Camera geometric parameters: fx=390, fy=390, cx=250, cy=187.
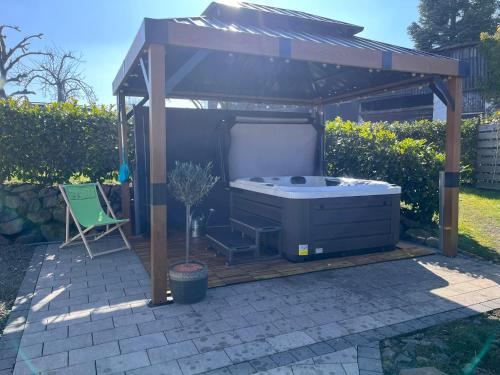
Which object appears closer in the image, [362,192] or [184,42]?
[184,42]

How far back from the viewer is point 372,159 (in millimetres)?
5789

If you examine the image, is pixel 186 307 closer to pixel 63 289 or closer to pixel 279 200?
pixel 63 289

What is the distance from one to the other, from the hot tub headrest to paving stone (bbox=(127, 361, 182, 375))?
3.94 meters

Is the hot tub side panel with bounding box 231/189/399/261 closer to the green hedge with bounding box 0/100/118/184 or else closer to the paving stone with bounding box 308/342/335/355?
the paving stone with bounding box 308/342/335/355

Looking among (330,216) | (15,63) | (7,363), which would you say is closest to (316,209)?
(330,216)

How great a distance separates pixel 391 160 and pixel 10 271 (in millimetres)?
4917

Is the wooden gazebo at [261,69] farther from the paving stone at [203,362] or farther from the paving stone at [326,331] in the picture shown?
the paving stone at [326,331]

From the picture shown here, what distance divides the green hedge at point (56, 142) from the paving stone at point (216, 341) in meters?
3.79

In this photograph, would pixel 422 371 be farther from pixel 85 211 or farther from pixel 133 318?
pixel 85 211

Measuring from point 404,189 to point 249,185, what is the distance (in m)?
2.22

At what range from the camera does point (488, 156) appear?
8.86 m

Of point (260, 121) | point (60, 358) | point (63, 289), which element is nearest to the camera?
point (60, 358)

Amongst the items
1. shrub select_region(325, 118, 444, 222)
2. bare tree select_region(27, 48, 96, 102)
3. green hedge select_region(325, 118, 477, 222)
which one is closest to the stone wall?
green hedge select_region(325, 118, 477, 222)

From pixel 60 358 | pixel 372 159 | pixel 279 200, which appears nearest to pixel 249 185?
pixel 279 200
